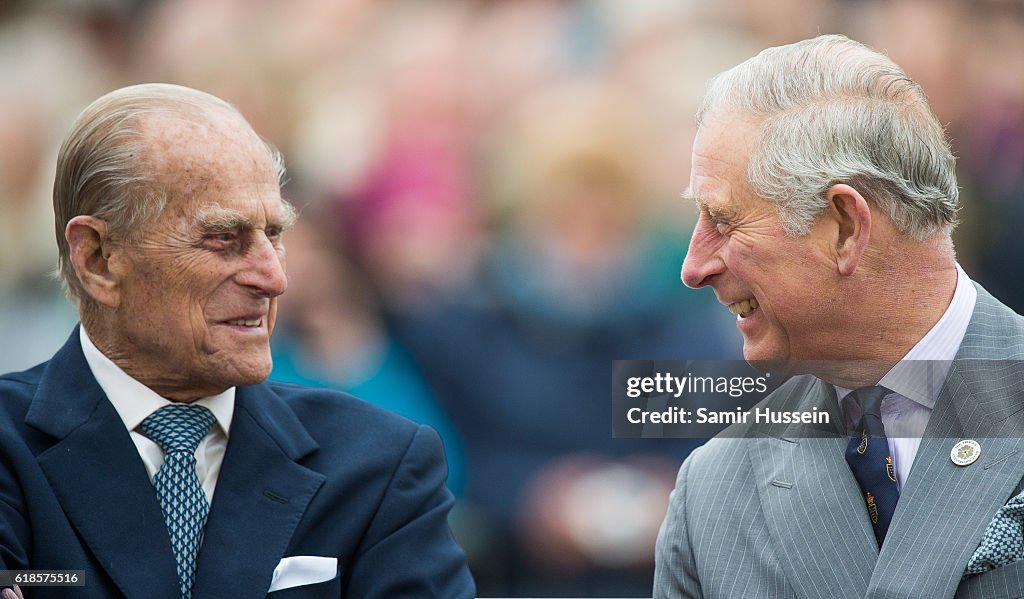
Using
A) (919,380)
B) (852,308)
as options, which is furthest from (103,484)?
(919,380)

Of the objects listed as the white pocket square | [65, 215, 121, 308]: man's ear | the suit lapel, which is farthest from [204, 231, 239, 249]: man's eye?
the suit lapel

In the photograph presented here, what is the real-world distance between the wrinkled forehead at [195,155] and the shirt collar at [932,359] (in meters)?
1.48

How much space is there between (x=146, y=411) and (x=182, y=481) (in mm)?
196

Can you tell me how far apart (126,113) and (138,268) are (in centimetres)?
36

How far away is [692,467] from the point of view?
3.13m

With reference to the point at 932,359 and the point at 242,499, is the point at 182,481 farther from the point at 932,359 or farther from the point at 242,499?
the point at 932,359

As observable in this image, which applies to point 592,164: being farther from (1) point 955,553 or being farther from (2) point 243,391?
(1) point 955,553

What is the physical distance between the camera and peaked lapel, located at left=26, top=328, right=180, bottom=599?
9.01 ft

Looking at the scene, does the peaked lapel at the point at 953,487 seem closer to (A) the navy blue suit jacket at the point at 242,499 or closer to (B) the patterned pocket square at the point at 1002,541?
(B) the patterned pocket square at the point at 1002,541

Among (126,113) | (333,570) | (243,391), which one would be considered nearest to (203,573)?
(333,570)

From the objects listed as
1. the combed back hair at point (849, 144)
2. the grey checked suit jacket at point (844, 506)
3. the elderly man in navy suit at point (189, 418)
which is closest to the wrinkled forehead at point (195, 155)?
the elderly man in navy suit at point (189, 418)

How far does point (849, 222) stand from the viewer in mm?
2768

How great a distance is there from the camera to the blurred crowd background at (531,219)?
4055 millimetres

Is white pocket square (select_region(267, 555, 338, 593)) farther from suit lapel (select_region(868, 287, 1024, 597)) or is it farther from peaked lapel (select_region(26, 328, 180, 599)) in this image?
suit lapel (select_region(868, 287, 1024, 597))
